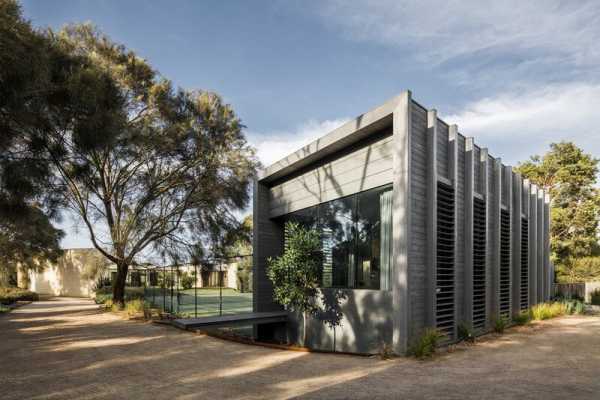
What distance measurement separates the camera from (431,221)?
310 inches

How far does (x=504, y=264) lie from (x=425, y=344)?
6070 mm

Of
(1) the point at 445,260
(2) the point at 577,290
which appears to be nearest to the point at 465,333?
(1) the point at 445,260

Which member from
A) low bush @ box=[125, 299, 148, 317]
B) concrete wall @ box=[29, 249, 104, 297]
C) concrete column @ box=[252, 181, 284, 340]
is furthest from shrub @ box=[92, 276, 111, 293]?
concrete column @ box=[252, 181, 284, 340]

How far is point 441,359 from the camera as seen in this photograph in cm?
673

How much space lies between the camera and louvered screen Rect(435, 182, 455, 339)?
8148mm

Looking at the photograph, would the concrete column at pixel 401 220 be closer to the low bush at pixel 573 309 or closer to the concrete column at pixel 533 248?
the concrete column at pixel 533 248

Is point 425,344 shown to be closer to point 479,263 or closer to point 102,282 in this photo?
point 479,263

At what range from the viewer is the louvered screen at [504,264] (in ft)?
37.4

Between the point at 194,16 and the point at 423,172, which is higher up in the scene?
the point at 194,16

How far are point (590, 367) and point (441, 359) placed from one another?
2.13 metres

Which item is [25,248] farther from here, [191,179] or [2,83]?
[2,83]

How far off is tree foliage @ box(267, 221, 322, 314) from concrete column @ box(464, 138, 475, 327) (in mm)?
3540

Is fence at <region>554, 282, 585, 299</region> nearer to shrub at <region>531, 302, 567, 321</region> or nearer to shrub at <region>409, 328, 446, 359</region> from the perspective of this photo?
shrub at <region>531, 302, 567, 321</region>

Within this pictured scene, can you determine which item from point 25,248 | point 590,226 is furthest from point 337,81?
point 590,226
